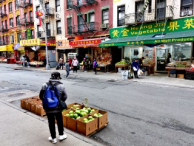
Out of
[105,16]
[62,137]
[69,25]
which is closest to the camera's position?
[62,137]

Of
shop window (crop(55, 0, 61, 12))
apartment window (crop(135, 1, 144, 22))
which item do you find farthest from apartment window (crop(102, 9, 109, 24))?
shop window (crop(55, 0, 61, 12))

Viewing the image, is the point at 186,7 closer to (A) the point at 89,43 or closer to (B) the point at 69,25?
(A) the point at 89,43

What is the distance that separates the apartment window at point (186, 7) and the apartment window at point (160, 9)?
155cm

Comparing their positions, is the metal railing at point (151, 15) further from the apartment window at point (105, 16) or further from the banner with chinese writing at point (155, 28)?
the apartment window at point (105, 16)

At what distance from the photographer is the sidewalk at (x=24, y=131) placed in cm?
406

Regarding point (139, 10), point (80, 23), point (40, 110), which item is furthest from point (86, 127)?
point (80, 23)

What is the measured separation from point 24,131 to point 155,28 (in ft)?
49.2

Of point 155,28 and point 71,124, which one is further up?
point 155,28

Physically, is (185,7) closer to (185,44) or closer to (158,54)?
(185,44)

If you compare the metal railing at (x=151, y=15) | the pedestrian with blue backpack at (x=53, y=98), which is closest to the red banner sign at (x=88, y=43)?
the metal railing at (x=151, y=15)

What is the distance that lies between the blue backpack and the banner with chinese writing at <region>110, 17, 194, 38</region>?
14.1 m

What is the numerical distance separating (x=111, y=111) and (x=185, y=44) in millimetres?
11747

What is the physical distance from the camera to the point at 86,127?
4355 mm

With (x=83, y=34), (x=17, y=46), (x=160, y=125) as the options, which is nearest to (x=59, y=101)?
(x=160, y=125)
